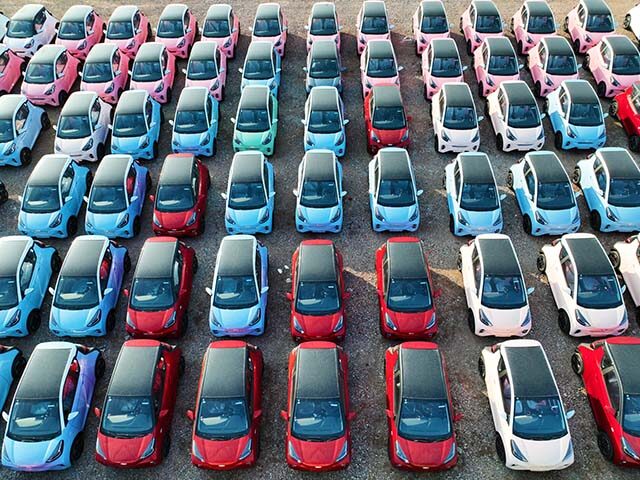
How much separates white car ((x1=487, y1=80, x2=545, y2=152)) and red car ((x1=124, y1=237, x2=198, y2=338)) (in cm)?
1160

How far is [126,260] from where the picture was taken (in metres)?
14.9

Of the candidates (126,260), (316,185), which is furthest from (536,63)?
(126,260)

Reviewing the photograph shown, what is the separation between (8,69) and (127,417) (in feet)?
53.7

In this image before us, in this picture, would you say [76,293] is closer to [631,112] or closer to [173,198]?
[173,198]

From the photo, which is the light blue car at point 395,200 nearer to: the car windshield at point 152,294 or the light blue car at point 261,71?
the car windshield at point 152,294

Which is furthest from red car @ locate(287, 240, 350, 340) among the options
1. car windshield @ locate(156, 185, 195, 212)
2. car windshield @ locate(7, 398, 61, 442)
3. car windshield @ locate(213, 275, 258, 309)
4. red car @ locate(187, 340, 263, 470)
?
car windshield @ locate(7, 398, 61, 442)

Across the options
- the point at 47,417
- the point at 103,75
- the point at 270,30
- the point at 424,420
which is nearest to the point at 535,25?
the point at 270,30

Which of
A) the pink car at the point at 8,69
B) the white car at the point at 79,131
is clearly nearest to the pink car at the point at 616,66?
the white car at the point at 79,131

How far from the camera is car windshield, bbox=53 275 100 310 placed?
1324 centimetres

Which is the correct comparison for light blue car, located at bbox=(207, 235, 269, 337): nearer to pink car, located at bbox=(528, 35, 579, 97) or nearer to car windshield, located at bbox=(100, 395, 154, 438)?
car windshield, located at bbox=(100, 395, 154, 438)

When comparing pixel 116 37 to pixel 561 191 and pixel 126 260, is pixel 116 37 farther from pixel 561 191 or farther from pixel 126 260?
pixel 561 191

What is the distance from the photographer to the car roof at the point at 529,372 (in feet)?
36.2

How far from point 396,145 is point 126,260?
9295mm

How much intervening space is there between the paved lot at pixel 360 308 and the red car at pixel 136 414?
2.47 feet
